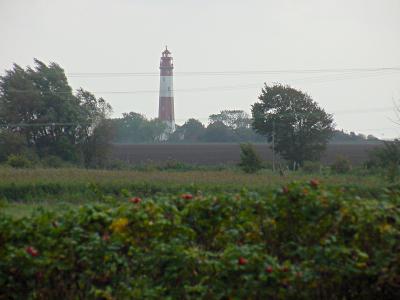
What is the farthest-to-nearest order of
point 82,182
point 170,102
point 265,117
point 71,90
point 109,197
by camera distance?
point 170,102 < point 71,90 < point 265,117 < point 82,182 < point 109,197

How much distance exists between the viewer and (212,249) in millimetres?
5270

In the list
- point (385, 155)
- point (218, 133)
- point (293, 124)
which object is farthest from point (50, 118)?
point (218, 133)

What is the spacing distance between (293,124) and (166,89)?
2774 centimetres

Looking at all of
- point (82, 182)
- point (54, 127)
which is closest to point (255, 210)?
point (82, 182)

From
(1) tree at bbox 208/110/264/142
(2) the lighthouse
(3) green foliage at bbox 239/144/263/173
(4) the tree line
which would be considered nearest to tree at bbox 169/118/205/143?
(1) tree at bbox 208/110/264/142

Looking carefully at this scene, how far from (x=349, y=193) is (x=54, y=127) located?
49.4m

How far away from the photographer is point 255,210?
205 inches

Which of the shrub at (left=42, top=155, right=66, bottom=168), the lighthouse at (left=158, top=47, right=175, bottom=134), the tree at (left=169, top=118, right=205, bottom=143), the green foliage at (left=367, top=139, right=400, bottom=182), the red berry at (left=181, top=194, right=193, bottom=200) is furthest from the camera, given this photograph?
the tree at (left=169, top=118, right=205, bottom=143)

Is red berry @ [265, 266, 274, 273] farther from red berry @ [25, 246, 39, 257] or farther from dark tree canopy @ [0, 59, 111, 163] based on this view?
dark tree canopy @ [0, 59, 111, 163]

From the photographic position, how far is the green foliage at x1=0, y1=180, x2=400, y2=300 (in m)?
4.93

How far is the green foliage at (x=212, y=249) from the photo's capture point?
4.93m

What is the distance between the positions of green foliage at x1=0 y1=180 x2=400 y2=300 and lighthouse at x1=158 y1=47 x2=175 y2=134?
230ft

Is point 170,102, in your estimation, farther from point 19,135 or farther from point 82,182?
point 82,182

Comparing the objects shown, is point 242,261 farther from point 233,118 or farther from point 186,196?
point 233,118
